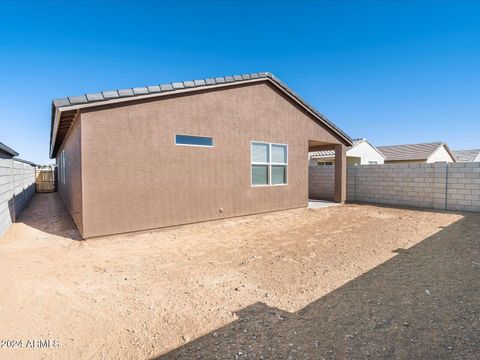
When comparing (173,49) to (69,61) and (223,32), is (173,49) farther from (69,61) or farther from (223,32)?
(69,61)

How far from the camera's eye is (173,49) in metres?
11.4

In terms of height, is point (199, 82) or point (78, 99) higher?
point (199, 82)

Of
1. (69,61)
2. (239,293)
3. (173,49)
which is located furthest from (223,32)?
(239,293)

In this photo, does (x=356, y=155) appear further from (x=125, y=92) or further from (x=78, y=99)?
(x=78, y=99)

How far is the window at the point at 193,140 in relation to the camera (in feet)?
22.2

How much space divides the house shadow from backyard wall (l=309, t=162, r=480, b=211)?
6900 mm

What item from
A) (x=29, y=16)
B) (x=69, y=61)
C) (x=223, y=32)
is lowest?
(x=69, y=61)

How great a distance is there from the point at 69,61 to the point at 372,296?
1280 cm

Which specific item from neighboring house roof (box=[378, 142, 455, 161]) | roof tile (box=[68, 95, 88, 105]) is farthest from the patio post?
neighboring house roof (box=[378, 142, 455, 161])

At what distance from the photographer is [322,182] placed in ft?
44.2

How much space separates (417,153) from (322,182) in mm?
16406

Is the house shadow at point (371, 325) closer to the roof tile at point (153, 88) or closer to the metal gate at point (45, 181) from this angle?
the roof tile at point (153, 88)

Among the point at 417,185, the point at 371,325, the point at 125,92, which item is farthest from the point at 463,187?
the point at 125,92

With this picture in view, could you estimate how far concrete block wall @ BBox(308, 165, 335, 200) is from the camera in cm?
1305
